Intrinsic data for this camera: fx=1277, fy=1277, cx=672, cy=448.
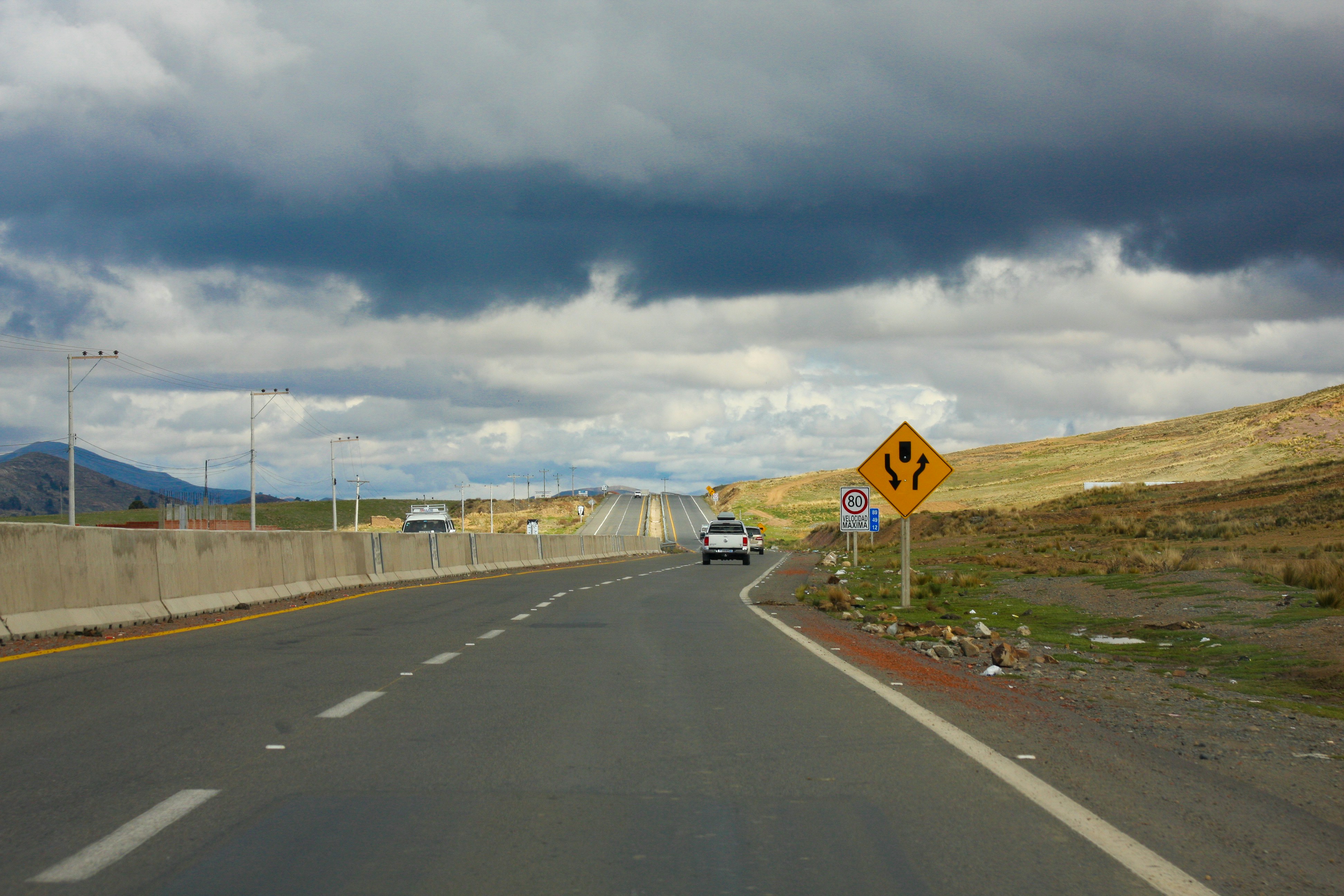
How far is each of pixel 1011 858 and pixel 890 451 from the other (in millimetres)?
16417

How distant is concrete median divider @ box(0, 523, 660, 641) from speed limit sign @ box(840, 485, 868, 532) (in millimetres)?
16093

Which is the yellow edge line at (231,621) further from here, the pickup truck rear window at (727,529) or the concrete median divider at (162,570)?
the pickup truck rear window at (727,529)

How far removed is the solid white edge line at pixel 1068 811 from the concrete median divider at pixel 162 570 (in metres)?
9.74

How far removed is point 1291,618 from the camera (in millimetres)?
16484

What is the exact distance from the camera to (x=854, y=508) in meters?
42.8

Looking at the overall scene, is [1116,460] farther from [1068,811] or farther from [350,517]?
[1068,811]

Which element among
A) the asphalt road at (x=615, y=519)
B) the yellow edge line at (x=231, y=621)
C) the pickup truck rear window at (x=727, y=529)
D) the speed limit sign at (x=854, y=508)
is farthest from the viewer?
the asphalt road at (x=615, y=519)

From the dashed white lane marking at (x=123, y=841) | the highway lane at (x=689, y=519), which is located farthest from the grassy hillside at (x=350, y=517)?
the dashed white lane marking at (x=123, y=841)

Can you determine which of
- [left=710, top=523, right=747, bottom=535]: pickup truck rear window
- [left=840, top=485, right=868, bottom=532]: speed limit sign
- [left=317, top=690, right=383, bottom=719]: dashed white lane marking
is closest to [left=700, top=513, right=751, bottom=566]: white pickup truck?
[left=710, top=523, right=747, bottom=535]: pickup truck rear window

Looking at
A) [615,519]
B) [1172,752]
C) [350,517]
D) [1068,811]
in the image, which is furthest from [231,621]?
[350,517]

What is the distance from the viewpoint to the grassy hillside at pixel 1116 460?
362 ft

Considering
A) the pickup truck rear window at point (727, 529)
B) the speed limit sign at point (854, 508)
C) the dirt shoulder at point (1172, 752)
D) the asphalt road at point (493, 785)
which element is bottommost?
the dirt shoulder at point (1172, 752)

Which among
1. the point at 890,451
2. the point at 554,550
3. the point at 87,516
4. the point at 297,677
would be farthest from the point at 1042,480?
the point at 297,677

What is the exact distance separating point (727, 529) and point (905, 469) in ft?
107
